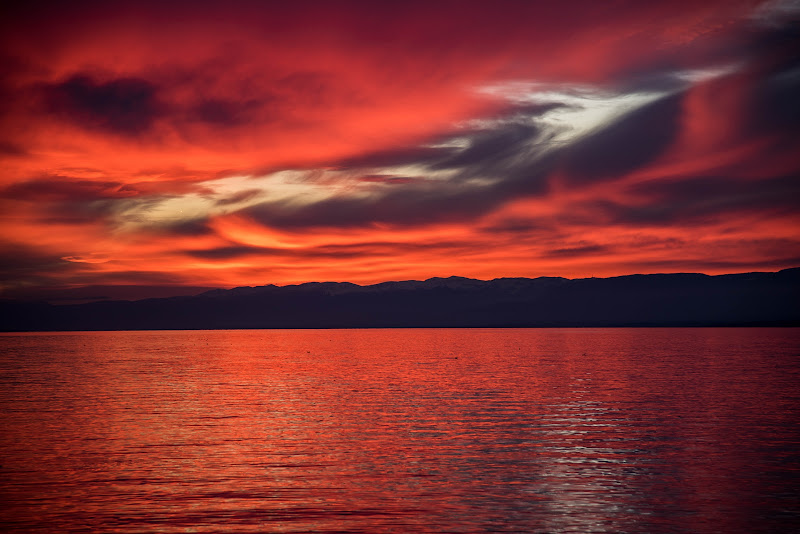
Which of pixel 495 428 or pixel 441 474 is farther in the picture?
pixel 495 428

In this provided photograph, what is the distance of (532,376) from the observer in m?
90.0

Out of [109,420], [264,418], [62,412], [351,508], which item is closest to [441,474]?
[351,508]

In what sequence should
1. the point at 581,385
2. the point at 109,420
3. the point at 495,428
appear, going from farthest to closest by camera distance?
the point at 581,385
the point at 109,420
the point at 495,428

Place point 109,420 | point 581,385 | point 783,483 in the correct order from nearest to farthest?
point 783,483
point 109,420
point 581,385

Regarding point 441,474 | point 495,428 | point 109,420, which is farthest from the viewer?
point 109,420

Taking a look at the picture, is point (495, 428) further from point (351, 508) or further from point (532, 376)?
point (532, 376)

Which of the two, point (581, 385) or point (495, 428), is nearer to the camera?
point (495, 428)

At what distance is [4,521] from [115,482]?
646 centimetres

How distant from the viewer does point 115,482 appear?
3155 centimetres

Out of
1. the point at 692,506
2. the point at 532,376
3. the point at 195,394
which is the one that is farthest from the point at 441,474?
the point at 532,376

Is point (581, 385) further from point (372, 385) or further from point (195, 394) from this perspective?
point (195, 394)

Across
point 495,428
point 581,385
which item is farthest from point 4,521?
point 581,385

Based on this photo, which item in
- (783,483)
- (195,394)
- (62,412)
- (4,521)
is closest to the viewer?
(4,521)

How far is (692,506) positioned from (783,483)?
625 cm
